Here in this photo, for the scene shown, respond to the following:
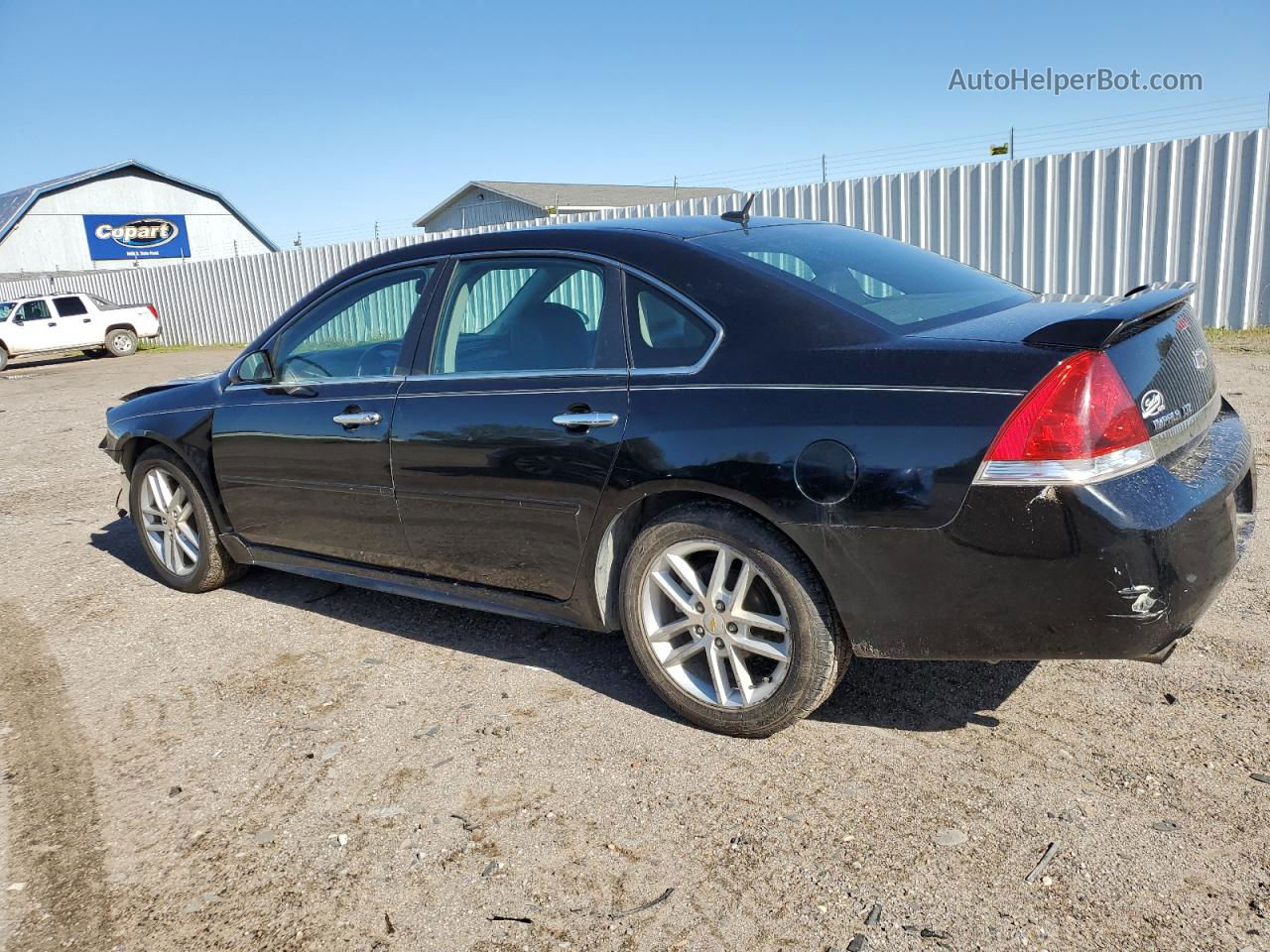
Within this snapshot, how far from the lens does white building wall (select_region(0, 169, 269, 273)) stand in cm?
4441

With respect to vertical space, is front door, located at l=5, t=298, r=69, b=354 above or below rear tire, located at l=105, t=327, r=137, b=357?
above

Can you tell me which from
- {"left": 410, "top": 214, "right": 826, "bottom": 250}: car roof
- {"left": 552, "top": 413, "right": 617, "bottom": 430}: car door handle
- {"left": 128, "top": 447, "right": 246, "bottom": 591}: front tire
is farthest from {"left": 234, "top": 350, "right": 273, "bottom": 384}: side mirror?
{"left": 552, "top": 413, "right": 617, "bottom": 430}: car door handle

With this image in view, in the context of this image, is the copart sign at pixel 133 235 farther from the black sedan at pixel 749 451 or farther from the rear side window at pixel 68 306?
the black sedan at pixel 749 451

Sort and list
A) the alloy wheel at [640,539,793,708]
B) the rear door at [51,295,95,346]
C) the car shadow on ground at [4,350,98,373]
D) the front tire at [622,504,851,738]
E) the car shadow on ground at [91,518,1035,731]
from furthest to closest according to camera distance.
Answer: the car shadow on ground at [4,350,98,373]
the rear door at [51,295,95,346]
the car shadow on ground at [91,518,1035,731]
the alloy wheel at [640,539,793,708]
the front tire at [622,504,851,738]

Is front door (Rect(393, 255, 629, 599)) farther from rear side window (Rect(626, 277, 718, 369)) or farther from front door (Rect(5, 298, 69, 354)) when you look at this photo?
front door (Rect(5, 298, 69, 354))

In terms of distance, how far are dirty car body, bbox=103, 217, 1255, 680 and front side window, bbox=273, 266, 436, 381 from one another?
0.12 feet

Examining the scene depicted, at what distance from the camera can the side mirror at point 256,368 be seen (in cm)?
467

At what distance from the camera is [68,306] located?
80.9 feet

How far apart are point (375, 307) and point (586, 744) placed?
2.23 m

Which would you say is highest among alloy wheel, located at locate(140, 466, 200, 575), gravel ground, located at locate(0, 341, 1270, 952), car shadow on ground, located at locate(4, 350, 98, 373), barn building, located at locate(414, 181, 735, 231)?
barn building, located at locate(414, 181, 735, 231)

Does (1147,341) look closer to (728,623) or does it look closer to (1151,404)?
(1151,404)

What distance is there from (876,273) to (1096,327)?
1080mm

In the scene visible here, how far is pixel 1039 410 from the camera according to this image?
264 centimetres

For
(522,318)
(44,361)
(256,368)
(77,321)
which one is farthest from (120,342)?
(522,318)
